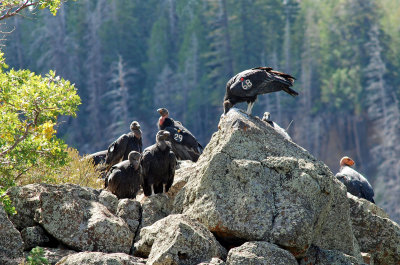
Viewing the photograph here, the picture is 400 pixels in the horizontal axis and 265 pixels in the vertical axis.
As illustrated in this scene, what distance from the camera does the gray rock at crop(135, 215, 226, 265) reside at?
9.38 metres

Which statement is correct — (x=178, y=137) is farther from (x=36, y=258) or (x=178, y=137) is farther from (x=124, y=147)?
(x=36, y=258)

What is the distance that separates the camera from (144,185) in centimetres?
1295

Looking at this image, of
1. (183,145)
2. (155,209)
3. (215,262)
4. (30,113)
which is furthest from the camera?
(183,145)

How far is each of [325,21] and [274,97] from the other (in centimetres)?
1565

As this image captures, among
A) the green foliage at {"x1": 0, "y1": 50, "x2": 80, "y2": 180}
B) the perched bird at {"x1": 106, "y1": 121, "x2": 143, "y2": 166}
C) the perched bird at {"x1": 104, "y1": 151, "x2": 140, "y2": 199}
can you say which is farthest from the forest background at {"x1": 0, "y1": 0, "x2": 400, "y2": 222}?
the green foliage at {"x1": 0, "y1": 50, "x2": 80, "y2": 180}

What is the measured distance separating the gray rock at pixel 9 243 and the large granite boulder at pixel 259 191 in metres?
2.21

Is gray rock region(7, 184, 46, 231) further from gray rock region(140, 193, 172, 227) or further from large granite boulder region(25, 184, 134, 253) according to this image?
gray rock region(140, 193, 172, 227)

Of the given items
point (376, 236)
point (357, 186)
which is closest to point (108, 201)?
point (376, 236)

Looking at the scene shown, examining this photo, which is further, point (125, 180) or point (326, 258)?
point (125, 180)

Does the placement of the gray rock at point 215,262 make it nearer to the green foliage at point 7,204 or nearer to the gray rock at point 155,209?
the gray rock at point 155,209

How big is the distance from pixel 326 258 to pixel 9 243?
12.8 ft

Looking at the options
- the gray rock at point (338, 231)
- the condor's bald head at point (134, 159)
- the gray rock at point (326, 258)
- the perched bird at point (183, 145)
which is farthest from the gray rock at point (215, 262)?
the perched bird at point (183, 145)

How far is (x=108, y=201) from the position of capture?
11.7 m

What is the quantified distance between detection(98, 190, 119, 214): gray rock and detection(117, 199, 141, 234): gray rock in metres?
0.20
